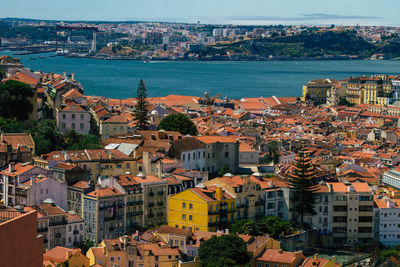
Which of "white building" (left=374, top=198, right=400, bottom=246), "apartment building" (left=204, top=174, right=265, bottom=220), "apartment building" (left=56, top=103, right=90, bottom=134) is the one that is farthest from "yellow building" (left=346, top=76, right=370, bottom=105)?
"apartment building" (left=204, top=174, right=265, bottom=220)

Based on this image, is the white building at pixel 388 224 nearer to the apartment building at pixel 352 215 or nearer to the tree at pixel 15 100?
the apartment building at pixel 352 215

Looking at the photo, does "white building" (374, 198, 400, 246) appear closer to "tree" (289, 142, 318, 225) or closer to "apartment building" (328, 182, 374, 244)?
"apartment building" (328, 182, 374, 244)

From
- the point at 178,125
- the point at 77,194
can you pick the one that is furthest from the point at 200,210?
the point at 178,125

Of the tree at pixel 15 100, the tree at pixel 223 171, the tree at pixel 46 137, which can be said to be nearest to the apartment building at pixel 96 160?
the tree at pixel 46 137

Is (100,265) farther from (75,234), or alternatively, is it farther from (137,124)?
(137,124)

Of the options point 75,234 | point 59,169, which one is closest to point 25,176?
point 59,169

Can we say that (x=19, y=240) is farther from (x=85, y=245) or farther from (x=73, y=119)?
(x=73, y=119)
